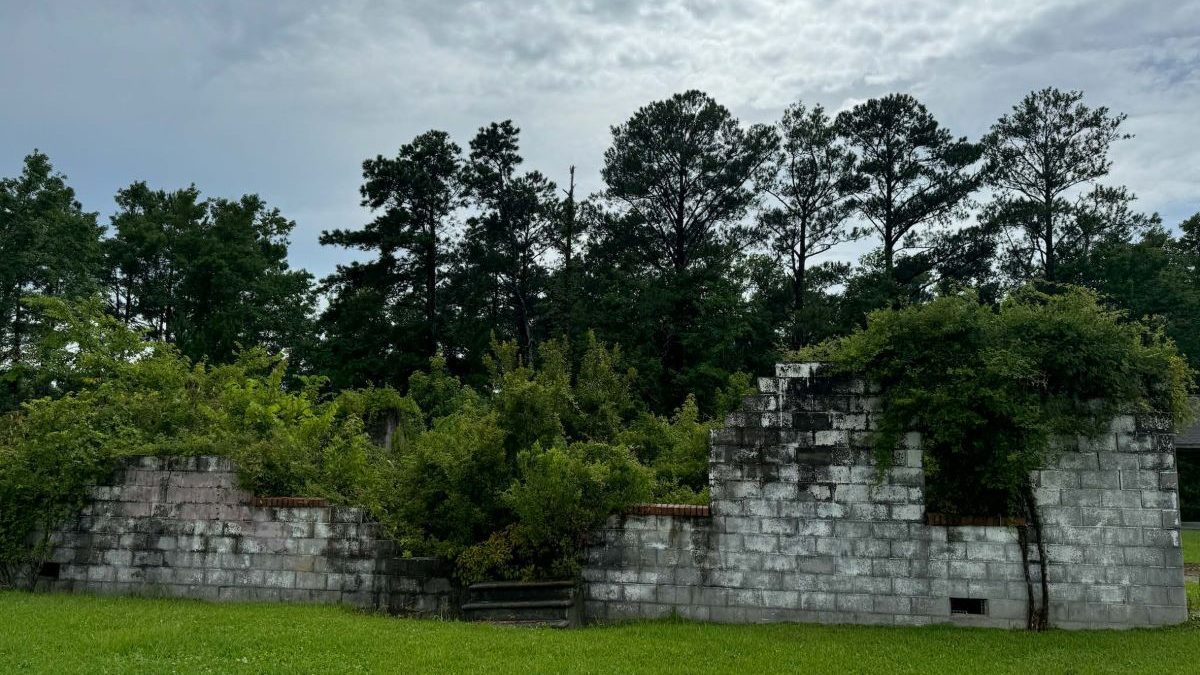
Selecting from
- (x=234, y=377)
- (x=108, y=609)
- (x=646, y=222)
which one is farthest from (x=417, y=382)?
(x=108, y=609)

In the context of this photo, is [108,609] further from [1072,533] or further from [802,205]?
[802,205]

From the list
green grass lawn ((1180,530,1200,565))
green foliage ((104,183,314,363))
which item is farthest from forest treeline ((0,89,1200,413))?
green grass lawn ((1180,530,1200,565))

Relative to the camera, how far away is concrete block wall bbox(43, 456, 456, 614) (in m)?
10.2

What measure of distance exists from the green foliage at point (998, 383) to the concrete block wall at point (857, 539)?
0.24 meters

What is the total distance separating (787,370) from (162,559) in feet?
25.6

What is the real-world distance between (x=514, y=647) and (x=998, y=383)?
17.7ft

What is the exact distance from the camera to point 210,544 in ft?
34.7

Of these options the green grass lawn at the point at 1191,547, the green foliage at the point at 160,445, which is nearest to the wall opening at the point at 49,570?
the green foliage at the point at 160,445

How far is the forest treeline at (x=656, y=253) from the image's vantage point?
3027 centimetres

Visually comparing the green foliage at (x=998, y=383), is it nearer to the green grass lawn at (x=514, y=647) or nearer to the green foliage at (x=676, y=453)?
the green grass lawn at (x=514, y=647)

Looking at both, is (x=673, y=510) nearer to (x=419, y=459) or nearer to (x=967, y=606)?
(x=419, y=459)

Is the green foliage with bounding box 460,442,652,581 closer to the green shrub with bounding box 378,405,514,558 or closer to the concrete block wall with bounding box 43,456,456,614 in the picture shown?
the green shrub with bounding box 378,405,514,558

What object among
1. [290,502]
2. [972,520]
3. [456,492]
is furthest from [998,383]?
[290,502]

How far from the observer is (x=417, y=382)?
24.0 meters
